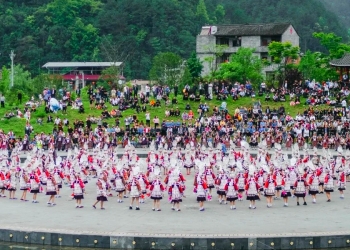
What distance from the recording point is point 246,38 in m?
79.1

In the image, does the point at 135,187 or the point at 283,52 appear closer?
the point at 135,187

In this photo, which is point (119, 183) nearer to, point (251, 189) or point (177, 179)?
point (177, 179)

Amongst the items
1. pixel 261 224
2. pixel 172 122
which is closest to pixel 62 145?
pixel 172 122

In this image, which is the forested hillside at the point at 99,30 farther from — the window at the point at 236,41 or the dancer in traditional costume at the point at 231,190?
the dancer in traditional costume at the point at 231,190

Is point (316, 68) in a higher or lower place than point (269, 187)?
higher

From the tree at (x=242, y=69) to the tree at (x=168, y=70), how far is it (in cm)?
337

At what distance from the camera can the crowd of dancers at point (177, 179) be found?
31.8 metres

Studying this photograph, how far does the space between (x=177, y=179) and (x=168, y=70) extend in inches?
1611

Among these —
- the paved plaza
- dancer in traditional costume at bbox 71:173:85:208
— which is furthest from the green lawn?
dancer in traditional costume at bbox 71:173:85:208

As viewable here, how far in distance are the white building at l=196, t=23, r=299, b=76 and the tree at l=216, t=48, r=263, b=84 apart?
7010 millimetres

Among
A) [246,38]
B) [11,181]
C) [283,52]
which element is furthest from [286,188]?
[246,38]

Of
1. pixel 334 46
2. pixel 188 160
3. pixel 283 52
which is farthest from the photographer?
pixel 334 46

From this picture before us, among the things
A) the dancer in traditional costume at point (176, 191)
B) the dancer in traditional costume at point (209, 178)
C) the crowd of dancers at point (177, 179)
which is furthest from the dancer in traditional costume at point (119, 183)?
the dancer in traditional costume at point (209, 178)

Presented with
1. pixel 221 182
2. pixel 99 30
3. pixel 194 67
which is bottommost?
pixel 221 182
